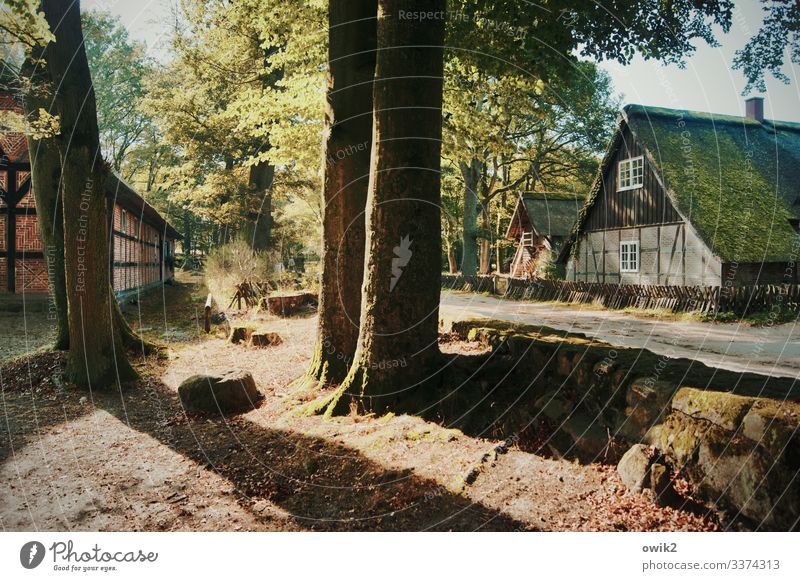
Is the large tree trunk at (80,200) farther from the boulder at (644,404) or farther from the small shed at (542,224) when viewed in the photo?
the small shed at (542,224)

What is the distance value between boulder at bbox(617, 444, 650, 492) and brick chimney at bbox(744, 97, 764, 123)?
72.4ft

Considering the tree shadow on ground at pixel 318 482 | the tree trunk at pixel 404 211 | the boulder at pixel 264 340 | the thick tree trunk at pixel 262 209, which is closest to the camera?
the tree shadow on ground at pixel 318 482

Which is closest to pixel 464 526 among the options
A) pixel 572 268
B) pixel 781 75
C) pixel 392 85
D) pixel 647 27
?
pixel 392 85

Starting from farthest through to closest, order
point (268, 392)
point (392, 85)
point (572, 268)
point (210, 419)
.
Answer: point (572, 268)
point (268, 392)
point (210, 419)
point (392, 85)

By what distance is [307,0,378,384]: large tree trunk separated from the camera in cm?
645

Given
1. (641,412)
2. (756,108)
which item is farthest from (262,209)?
(756,108)

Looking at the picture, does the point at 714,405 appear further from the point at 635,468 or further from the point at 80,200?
the point at 80,200

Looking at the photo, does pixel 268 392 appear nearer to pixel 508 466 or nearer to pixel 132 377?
pixel 132 377

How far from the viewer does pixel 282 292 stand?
53.3 feet

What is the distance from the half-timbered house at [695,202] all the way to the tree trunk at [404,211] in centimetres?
1355

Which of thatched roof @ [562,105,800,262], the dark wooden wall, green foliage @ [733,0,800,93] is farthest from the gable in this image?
green foliage @ [733,0,800,93]

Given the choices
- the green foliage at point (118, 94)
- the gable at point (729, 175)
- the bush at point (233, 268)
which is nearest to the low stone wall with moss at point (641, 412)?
the bush at point (233, 268)

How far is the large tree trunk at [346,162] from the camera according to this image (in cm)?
645
